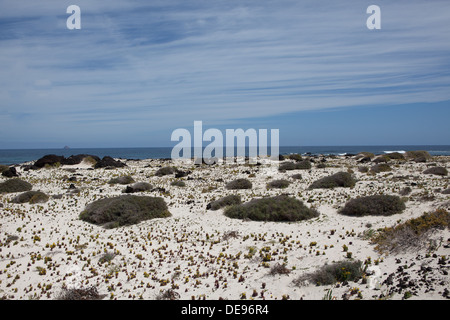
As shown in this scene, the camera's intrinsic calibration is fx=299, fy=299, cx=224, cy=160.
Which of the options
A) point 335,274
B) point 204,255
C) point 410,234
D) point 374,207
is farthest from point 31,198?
point 410,234

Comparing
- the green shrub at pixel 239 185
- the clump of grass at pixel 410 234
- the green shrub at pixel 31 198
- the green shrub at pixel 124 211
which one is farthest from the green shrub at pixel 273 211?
the green shrub at pixel 31 198

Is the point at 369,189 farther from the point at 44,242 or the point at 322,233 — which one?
the point at 44,242

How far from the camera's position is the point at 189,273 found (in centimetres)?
924

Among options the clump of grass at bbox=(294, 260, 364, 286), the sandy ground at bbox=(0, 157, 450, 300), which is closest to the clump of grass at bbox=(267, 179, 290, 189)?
the sandy ground at bbox=(0, 157, 450, 300)

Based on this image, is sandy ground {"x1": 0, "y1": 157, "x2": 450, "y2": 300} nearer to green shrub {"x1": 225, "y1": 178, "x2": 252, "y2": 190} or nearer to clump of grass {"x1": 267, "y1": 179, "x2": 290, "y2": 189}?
→ clump of grass {"x1": 267, "y1": 179, "x2": 290, "y2": 189}

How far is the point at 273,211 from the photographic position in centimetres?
1477

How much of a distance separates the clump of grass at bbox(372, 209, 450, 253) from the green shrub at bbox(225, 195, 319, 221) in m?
4.62

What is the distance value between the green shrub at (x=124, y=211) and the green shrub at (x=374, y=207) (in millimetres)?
9503

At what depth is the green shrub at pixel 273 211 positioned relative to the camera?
14.5m

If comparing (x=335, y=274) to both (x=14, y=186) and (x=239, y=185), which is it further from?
(x=14, y=186)

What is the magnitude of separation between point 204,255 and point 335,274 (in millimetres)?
4565

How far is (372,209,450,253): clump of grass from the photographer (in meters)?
8.86

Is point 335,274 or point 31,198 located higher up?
point 335,274
